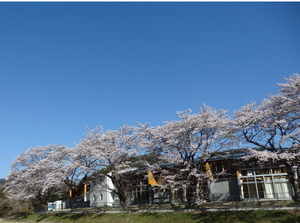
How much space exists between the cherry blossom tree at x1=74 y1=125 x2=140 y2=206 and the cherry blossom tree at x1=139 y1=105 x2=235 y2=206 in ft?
16.3

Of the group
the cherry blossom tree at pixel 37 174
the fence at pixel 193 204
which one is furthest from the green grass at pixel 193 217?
the cherry blossom tree at pixel 37 174

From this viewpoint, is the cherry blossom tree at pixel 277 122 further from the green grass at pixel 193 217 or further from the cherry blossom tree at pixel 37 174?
the cherry blossom tree at pixel 37 174

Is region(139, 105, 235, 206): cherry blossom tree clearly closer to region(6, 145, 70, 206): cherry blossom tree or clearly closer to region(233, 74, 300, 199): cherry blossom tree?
region(233, 74, 300, 199): cherry blossom tree

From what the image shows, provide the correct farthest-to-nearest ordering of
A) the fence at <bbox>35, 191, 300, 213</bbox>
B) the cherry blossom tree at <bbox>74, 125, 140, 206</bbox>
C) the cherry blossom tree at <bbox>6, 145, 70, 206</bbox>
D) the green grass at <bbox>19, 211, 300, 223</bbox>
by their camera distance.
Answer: the cherry blossom tree at <bbox>6, 145, 70, 206</bbox> < the cherry blossom tree at <bbox>74, 125, 140, 206</bbox> < the fence at <bbox>35, 191, 300, 213</bbox> < the green grass at <bbox>19, 211, 300, 223</bbox>

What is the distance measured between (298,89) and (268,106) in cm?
299

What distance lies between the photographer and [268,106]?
23.4m

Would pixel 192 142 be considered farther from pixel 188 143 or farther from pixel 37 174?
pixel 37 174

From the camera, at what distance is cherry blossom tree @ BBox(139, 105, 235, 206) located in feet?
80.4

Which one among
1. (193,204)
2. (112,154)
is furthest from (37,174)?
(193,204)

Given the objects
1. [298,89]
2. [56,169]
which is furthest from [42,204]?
[298,89]

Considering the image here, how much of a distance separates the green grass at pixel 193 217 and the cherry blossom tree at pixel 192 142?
2.32 meters

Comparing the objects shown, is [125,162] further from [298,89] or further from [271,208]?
[298,89]

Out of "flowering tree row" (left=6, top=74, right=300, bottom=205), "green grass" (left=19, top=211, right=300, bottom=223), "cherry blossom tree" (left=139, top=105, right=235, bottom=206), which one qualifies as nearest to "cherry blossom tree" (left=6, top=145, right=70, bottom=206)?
"flowering tree row" (left=6, top=74, right=300, bottom=205)

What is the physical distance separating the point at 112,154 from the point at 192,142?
32.2ft
